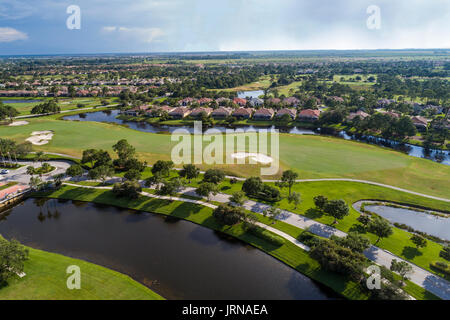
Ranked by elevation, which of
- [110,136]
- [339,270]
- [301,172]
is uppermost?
[110,136]

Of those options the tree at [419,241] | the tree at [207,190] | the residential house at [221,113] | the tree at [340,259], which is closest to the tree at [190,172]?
the tree at [207,190]

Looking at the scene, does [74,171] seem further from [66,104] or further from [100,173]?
[66,104]

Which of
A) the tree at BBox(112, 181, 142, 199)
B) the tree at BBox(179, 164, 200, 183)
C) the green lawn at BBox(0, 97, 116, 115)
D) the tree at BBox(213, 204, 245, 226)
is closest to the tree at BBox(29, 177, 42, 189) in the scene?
the tree at BBox(112, 181, 142, 199)

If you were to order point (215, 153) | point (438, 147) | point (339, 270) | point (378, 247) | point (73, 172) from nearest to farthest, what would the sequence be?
point (339, 270), point (378, 247), point (73, 172), point (215, 153), point (438, 147)

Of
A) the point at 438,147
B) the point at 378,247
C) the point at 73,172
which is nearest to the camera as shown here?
the point at 378,247

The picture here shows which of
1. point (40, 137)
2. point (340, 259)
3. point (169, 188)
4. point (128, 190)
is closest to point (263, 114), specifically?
point (169, 188)
